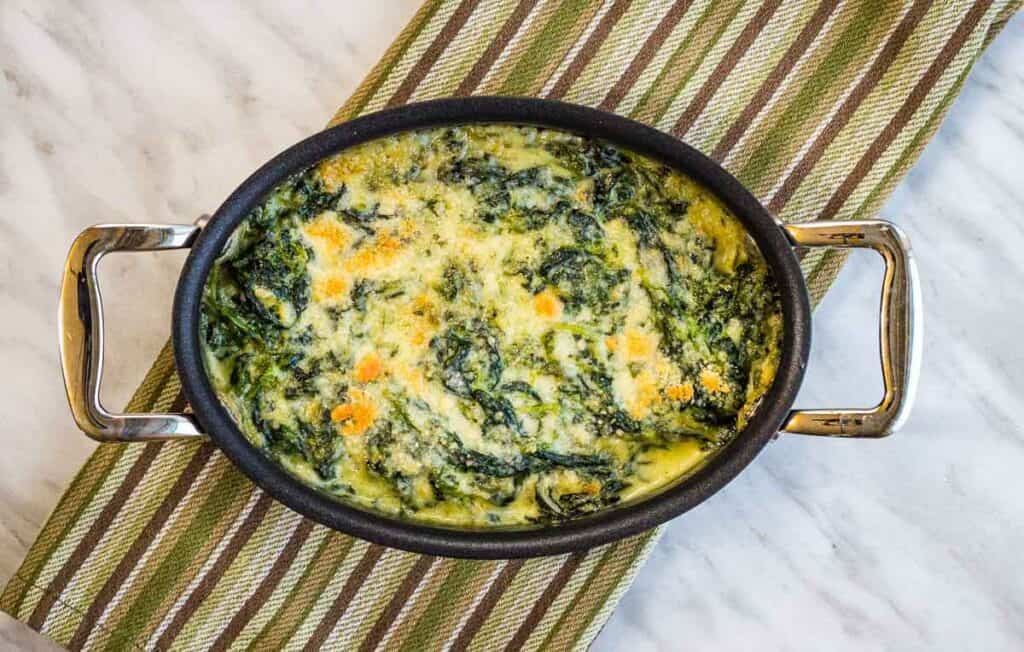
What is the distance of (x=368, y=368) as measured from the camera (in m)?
1.66

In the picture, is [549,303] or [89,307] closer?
[89,307]

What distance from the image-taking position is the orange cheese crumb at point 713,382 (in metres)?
1.62

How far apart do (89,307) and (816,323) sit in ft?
4.37

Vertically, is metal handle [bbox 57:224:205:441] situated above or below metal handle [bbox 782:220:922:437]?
below

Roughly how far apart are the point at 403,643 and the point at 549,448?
1.68 feet

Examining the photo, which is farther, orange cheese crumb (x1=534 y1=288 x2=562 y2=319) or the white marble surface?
the white marble surface

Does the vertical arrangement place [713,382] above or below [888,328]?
below

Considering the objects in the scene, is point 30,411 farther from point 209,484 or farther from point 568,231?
point 568,231

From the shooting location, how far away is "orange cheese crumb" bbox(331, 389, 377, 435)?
166 centimetres

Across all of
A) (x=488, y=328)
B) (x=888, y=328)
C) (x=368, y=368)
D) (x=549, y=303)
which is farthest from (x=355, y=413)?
(x=888, y=328)

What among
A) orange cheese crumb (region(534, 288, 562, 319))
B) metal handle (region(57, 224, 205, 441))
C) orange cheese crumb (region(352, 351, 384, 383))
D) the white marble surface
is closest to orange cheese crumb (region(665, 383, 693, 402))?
orange cheese crumb (region(534, 288, 562, 319))

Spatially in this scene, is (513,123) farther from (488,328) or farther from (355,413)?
(355,413)

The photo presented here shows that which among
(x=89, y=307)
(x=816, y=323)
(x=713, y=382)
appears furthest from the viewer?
(x=816, y=323)

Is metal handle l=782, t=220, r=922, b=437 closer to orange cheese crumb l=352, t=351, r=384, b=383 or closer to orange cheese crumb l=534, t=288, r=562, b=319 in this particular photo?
Answer: orange cheese crumb l=534, t=288, r=562, b=319
